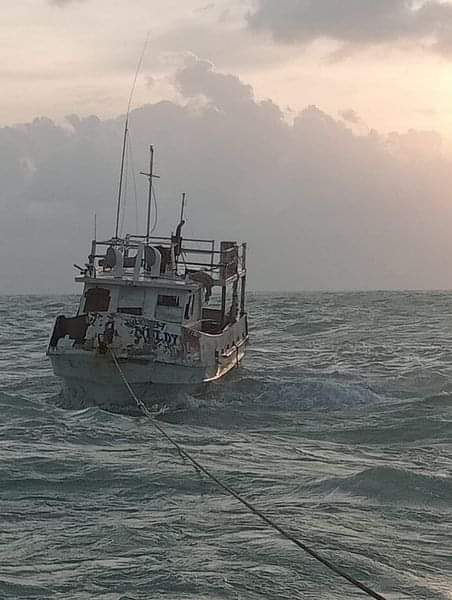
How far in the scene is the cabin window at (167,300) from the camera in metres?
21.0

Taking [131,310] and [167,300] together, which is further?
[167,300]

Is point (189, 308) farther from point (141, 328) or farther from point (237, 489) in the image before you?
point (237, 489)

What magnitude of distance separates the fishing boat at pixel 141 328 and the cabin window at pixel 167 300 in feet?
0.08

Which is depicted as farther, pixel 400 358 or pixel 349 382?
pixel 400 358

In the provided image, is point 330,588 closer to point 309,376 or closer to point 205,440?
point 205,440

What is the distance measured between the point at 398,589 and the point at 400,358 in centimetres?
2321

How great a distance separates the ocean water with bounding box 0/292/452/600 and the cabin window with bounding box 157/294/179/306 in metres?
2.31

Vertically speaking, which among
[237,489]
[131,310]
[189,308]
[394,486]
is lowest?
[237,489]

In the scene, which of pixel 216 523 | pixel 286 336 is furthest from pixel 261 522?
pixel 286 336

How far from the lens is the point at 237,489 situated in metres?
12.6

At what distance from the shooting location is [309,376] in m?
26.4

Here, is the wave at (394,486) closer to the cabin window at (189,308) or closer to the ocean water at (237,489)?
the ocean water at (237,489)

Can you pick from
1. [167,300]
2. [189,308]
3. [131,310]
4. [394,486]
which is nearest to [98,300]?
[131,310]

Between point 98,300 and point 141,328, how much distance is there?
215cm
